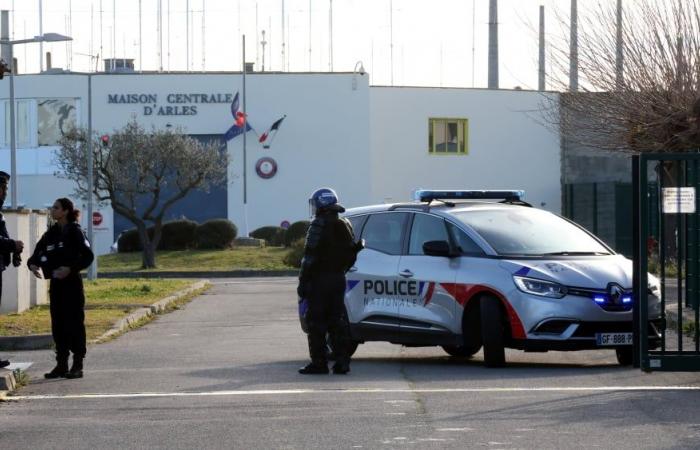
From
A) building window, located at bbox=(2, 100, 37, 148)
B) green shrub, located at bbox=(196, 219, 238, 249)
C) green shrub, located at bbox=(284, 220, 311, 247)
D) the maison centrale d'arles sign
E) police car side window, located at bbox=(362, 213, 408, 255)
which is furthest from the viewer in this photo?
building window, located at bbox=(2, 100, 37, 148)

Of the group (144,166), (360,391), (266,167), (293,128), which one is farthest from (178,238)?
(360,391)

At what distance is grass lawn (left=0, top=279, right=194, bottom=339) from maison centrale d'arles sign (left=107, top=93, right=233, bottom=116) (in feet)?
108

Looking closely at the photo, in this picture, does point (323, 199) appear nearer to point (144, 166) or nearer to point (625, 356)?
point (625, 356)

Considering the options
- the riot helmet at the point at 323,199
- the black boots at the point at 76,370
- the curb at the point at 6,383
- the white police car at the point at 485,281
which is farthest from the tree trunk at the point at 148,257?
the curb at the point at 6,383

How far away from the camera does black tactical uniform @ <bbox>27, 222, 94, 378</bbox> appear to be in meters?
13.4

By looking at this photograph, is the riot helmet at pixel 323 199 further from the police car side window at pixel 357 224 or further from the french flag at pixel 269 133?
the french flag at pixel 269 133

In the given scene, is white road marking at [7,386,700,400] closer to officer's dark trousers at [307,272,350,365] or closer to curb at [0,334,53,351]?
officer's dark trousers at [307,272,350,365]

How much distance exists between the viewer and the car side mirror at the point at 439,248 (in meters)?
14.4

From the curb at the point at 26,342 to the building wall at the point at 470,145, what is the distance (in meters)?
52.5

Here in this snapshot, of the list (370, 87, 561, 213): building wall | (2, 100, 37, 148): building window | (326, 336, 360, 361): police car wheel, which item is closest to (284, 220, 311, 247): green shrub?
(370, 87, 561, 213): building wall

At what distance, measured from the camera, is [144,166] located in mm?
50469

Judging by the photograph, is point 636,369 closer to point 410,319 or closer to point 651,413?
point 410,319

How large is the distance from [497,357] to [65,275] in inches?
163

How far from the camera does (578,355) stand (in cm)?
1555
